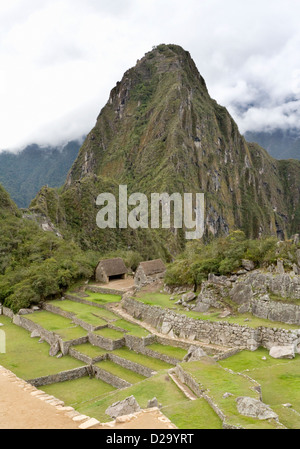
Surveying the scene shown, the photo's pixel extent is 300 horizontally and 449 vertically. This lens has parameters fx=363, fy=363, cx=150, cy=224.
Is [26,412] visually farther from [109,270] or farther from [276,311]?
[109,270]

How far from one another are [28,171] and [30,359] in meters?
75.8

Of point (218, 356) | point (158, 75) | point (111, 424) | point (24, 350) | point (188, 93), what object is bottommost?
point (24, 350)

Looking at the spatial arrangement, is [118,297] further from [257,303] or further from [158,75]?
[158,75]

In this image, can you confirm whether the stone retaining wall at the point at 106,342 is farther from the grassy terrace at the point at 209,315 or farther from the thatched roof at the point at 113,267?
the thatched roof at the point at 113,267

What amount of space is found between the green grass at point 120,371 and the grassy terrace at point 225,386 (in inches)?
179

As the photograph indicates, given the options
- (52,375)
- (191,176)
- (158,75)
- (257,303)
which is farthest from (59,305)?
(158,75)

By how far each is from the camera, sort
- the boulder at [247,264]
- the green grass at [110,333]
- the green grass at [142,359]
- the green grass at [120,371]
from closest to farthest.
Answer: the green grass at [120,371], the green grass at [142,359], the boulder at [247,264], the green grass at [110,333]

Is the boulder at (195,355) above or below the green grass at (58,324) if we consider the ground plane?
above

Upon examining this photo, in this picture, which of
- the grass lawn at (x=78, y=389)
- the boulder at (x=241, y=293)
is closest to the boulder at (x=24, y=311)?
the grass lawn at (x=78, y=389)

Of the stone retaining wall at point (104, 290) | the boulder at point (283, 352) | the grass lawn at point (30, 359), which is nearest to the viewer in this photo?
the boulder at point (283, 352)

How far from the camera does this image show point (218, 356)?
42.9 ft

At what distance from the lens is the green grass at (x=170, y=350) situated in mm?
15230

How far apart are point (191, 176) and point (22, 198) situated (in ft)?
157

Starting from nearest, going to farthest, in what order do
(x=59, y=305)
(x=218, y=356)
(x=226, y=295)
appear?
(x=218, y=356)
(x=226, y=295)
(x=59, y=305)
